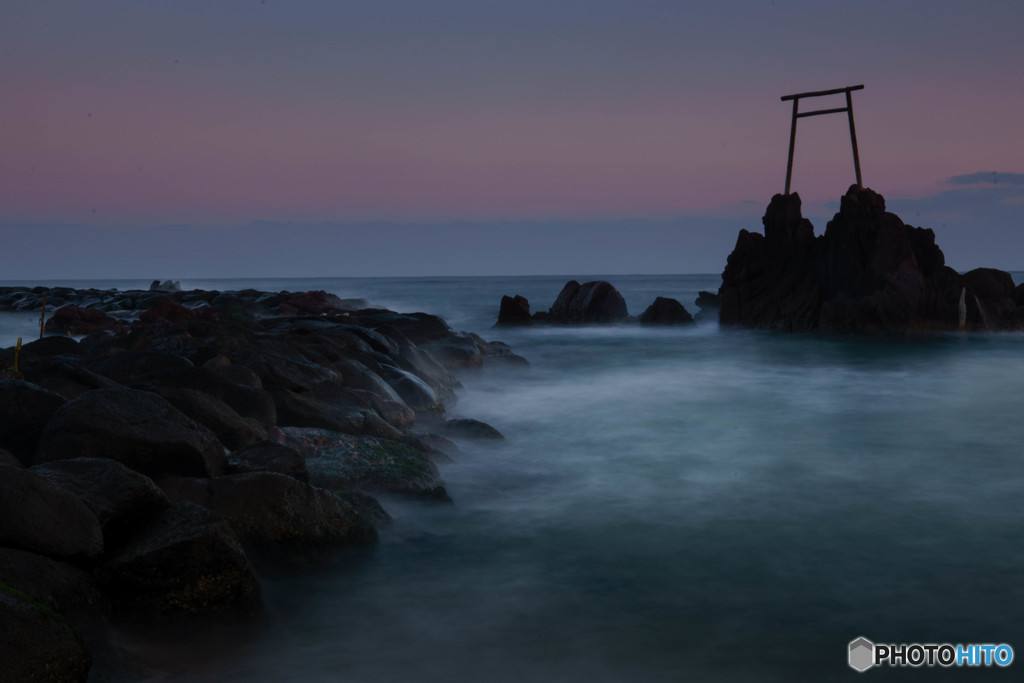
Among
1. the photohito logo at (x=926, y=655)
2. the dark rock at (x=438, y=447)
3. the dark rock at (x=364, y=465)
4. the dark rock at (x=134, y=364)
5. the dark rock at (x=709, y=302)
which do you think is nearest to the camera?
the photohito logo at (x=926, y=655)

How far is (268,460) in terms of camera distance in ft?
18.3

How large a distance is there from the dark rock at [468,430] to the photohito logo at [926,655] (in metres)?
5.48

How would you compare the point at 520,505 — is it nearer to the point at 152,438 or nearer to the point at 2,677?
the point at 152,438

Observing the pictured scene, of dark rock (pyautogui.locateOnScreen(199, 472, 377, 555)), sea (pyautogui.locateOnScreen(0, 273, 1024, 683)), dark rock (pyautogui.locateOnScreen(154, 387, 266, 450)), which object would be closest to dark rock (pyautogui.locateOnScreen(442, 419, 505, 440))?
sea (pyautogui.locateOnScreen(0, 273, 1024, 683))

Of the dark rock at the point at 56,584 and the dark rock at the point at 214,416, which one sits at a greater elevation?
the dark rock at the point at 214,416

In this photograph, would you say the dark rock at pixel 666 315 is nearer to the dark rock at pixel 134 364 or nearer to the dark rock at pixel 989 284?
the dark rock at pixel 989 284

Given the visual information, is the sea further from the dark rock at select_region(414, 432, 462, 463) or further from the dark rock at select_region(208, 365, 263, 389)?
the dark rock at select_region(208, 365, 263, 389)

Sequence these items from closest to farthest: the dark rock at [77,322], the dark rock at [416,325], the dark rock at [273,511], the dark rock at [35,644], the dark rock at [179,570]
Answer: the dark rock at [35,644] < the dark rock at [179,570] < the dark rock at [273,511] < the dark rock at [416,325] < the dark rock at [77,322]

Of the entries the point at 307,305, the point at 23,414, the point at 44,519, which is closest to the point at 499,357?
the point at 307,305

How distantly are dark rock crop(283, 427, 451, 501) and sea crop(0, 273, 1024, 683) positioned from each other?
0.19 meters

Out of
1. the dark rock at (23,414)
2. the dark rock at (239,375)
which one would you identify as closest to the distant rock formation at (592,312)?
the dark rock at (239,375)

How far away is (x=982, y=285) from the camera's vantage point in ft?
88.9

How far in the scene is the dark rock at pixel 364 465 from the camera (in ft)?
20.9

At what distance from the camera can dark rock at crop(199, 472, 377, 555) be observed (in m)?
4.85
